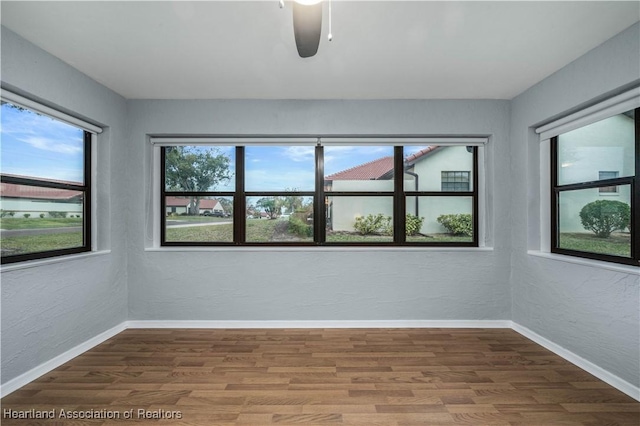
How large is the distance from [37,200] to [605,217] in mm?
4754

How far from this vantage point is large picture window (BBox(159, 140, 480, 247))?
370cm

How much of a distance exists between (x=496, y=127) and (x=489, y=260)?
1.50 metres

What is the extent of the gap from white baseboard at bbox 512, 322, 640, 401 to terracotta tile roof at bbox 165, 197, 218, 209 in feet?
12.1

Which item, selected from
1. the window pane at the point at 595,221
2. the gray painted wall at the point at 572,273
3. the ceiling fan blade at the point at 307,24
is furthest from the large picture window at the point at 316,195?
the ceiling fan blade at the point at 307,24

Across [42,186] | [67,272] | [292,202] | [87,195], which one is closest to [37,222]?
[42,186]

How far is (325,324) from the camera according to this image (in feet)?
11.5

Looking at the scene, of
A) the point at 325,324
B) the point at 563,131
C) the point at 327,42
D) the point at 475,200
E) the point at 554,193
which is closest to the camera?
the point at 327,42

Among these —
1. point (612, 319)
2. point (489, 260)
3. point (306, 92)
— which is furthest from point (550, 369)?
point (306, 92)

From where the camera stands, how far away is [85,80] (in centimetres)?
289

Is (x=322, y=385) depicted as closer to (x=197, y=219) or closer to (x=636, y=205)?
(x=197, y=219)

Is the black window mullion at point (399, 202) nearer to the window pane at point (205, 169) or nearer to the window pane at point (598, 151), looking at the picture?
the window pane at point (598, 151)

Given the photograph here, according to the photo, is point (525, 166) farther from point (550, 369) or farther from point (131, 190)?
point (131, 190)

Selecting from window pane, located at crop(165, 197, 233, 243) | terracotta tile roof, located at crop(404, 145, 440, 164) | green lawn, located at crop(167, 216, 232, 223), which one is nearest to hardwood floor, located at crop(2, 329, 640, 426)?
window pane, located at crop(165, 197, 233, 243)

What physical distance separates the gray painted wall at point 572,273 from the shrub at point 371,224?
140cm
